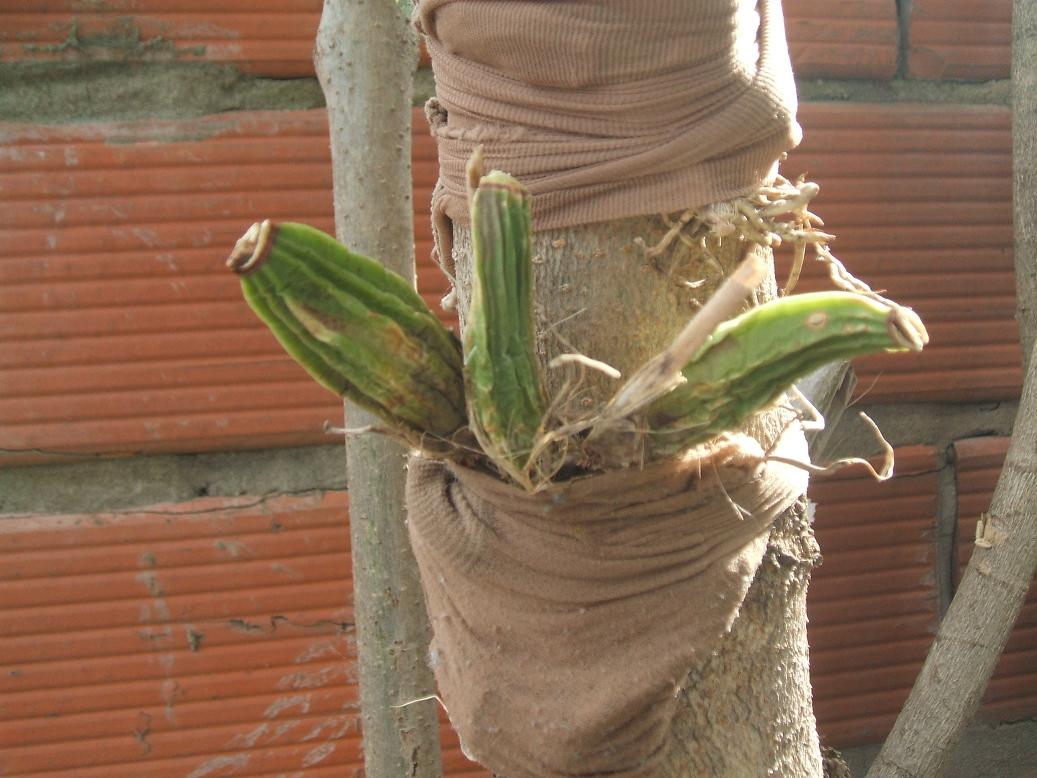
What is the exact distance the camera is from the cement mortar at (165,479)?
145 cm

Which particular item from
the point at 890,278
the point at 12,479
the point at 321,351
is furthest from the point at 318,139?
the point at 321,351

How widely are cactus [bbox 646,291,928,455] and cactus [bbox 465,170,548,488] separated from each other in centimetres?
6

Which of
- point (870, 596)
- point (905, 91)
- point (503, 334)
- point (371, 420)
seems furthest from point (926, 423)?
point (503, 334)

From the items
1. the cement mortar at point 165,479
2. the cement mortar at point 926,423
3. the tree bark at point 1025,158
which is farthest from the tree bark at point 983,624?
the cement mortar at point 165,479

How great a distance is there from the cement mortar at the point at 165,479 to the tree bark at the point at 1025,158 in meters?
0.98

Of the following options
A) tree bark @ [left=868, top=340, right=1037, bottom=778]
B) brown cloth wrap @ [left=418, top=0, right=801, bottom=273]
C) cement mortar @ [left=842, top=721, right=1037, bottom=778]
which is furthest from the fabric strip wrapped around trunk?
cement mortar @ [left=842, top=721, right=1037, bottom=778]

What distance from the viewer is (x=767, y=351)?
0.48 metres

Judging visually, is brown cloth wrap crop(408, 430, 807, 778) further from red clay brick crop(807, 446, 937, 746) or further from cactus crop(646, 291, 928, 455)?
red clay brick crop(807, 446, 937, 746)

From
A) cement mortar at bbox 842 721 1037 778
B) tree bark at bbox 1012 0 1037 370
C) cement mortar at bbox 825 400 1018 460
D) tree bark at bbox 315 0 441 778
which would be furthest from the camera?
cement mortar at bbox 842 721 1037 778

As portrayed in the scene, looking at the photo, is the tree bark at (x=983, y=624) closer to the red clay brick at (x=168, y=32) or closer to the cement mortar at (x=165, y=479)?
the cement mortar at (x=165, y=479)

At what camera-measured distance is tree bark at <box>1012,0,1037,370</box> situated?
1434 mm

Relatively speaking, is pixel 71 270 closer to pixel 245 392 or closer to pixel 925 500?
pixel 245 392

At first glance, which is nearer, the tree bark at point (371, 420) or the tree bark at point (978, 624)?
the tree bark at point (371, 420)

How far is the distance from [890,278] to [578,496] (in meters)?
1.24
